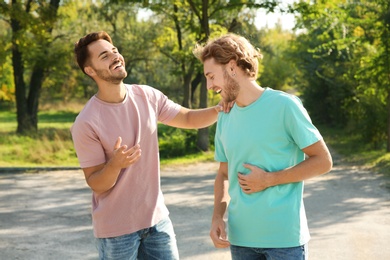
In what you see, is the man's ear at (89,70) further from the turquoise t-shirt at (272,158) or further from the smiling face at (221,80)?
the turquoise t-shirt at (272,158)

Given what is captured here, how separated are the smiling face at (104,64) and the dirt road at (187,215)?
10.8ft

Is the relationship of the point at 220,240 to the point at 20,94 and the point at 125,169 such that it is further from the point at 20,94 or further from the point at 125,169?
the point at 20,94

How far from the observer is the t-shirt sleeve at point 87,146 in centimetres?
328

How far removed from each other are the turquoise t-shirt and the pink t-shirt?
2.23ft

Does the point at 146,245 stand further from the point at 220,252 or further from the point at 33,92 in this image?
the point at 33,92

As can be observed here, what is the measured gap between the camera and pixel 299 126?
279cm

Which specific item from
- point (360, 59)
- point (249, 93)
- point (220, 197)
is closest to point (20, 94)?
point (360, 59)

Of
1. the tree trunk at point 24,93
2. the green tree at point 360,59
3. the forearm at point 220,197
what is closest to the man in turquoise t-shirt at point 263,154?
the forearm at point 220,197

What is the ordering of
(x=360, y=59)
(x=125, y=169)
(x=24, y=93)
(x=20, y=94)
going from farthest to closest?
1. (x=24, y=93)
2. (x=20, y=94)
3. (x=360, y=59)
4. (x=125, y=169)

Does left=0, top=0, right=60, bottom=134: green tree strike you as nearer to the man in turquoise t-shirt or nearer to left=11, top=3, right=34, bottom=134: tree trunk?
left=11, top=3, right=34, bottom=134: tree trunk

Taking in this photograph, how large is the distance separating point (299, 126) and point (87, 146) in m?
1.12

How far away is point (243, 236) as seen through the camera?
2.91m

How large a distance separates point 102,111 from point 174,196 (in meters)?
6.77

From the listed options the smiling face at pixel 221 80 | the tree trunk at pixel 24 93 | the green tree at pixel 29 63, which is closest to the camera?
the smiling face at pixel 221 80
